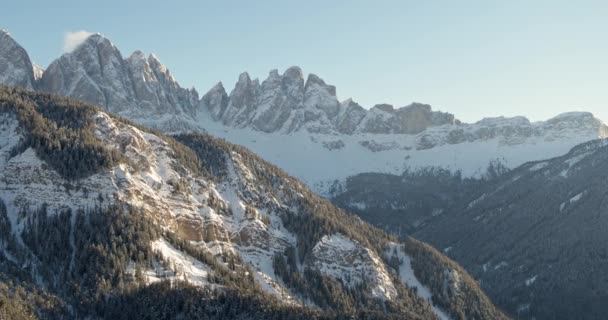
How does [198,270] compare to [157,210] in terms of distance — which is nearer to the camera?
[198,270]

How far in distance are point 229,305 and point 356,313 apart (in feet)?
106

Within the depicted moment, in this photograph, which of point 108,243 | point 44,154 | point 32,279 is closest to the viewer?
point 32,279

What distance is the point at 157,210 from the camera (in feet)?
646

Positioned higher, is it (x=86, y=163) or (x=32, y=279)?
(x=86, y=163)

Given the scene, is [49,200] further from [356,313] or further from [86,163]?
[356,313]

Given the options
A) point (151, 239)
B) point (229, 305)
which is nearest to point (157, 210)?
point (151, 239)

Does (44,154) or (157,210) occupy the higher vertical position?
(44,154)

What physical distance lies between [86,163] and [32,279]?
1666 inches

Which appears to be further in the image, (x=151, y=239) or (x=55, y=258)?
(x=151, y=239)

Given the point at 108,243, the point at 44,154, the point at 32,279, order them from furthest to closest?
the point at 44,154, the point at 108,243, the point at 32,279

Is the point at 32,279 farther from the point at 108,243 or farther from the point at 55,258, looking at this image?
the point at 108,243

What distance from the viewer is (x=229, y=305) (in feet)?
536

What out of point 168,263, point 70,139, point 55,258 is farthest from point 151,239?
point 70,139

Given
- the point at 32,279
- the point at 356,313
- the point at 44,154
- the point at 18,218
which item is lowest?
the point at 356,313
